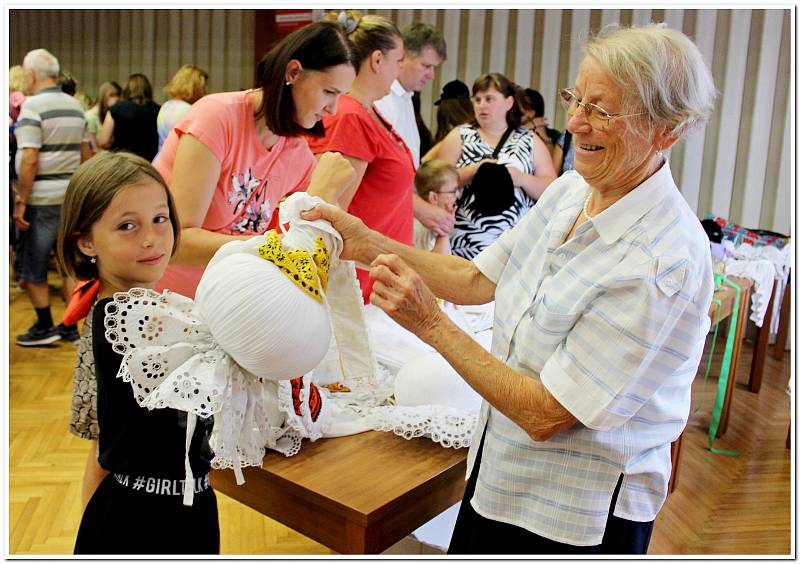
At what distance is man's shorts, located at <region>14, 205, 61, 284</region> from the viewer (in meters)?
4.58

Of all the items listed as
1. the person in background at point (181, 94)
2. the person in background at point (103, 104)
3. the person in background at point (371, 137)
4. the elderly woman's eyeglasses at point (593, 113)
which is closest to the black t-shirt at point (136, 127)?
the person in background at point (181, 94)

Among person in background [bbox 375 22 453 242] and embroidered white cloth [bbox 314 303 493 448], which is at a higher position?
person in background [bbox 375 22 453 242]

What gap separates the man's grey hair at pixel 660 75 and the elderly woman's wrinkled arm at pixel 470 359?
0.45 m

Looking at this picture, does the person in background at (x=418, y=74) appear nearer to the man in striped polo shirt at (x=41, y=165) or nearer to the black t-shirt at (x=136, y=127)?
the man in striped polo shirt at (x=41, y=165)

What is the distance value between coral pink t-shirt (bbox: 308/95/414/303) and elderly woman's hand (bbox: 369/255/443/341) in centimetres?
99

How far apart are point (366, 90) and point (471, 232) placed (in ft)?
3.69

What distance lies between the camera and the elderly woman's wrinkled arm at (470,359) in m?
1.30

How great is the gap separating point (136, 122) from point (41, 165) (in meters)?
1.08

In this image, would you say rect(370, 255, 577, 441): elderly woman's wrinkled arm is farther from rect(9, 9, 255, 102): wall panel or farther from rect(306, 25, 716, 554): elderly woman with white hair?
rect(9, 9, 255, 102): wall panel

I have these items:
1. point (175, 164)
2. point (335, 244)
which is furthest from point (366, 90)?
point (335, 244)

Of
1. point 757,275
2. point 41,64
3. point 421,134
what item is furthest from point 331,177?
point 41,64

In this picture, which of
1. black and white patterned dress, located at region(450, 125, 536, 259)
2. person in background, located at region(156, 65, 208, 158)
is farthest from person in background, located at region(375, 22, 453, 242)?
person in background, located at region(156, 65, 208, 158)

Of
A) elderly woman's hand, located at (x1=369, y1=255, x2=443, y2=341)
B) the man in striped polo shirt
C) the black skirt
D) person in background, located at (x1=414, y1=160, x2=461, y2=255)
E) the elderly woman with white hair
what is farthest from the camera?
the man in striped polo shirt

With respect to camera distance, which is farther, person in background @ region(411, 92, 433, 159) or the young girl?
person in background @ region(411, 92, 433, 159)
